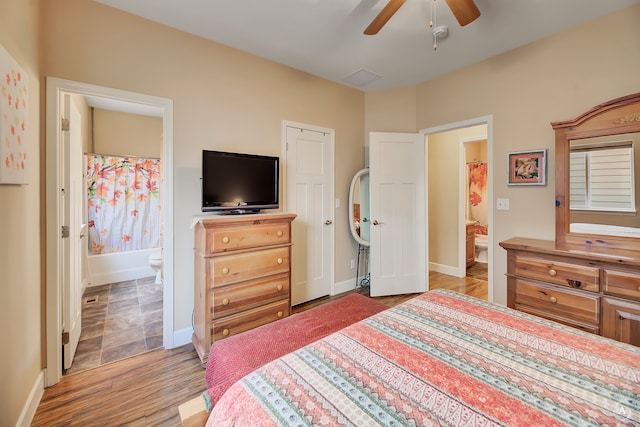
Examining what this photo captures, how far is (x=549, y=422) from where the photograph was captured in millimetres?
718

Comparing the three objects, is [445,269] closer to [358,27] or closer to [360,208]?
[360,208]

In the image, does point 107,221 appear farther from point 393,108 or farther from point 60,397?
point 393,108

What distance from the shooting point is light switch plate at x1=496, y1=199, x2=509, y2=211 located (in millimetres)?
2760

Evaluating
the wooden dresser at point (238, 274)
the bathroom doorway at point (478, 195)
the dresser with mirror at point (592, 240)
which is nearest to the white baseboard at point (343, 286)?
the wooden dresser at point (238, 274)

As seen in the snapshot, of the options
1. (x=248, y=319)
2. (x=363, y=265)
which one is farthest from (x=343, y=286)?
(x=248, y=319)

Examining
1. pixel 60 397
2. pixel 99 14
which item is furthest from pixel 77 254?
pixel 99 14

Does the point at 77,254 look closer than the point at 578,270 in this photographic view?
No

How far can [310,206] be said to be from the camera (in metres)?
3.26

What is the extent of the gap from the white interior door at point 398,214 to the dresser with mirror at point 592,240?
1342 millimetres

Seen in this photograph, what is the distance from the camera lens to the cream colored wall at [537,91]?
215 cm

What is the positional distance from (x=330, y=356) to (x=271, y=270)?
141 centimetres

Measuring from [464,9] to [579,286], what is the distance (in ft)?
6.57

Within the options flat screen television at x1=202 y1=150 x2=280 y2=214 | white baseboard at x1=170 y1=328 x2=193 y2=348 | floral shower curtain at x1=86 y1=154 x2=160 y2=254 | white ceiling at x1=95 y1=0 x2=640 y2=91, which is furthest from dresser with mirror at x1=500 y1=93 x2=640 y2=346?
floral shower curtain at x1=86 y1=154 x2=160 y2=254

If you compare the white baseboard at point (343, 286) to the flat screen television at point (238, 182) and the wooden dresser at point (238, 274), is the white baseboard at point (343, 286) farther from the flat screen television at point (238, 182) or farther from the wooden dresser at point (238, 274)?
the flat screen television at point (238, 182)
